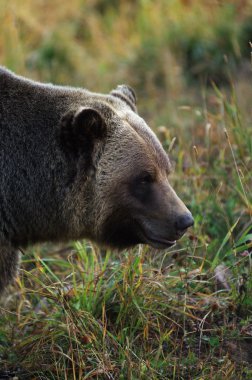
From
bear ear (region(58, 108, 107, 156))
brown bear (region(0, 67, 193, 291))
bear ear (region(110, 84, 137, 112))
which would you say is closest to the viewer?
bear ear (region(58, 108, 107, 156))

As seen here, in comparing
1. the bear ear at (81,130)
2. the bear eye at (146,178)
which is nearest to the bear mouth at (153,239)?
the bear eye at (146,178)

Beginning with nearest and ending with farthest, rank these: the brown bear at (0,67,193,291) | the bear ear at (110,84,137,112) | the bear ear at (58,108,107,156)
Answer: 1. the bear ear at (58,108,107,156)
2. the brown bear at (0,67,193,291)
3. the bear ear at (110,84,137,112)

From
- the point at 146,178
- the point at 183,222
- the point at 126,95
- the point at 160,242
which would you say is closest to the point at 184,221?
the point at 183,222

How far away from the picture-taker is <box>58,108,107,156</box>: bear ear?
191 inches

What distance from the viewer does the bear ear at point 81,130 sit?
4.86 meters

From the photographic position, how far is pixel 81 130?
194 inches

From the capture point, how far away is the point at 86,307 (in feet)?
17.5

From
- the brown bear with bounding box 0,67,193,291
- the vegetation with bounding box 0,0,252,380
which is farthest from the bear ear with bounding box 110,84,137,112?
the vegetation with bounding box 0,0,252,380

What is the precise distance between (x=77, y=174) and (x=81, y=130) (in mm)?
325

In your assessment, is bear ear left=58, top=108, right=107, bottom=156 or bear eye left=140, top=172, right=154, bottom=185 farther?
bear eye left=140, top=172, right=154, bottom=185

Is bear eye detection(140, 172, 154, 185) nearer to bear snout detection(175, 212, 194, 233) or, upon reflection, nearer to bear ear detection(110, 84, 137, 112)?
bear snout detection(175, 212, 194, 233)

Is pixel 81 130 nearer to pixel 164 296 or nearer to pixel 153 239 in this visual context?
pixel 153 239

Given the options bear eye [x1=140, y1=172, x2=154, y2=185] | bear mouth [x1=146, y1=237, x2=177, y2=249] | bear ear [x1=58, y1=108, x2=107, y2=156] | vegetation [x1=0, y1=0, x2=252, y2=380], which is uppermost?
bear ear [x1=58, y1=108, x2=107, y2=156]

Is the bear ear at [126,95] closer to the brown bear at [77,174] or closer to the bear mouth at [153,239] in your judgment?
the brown bear at [77,174]
